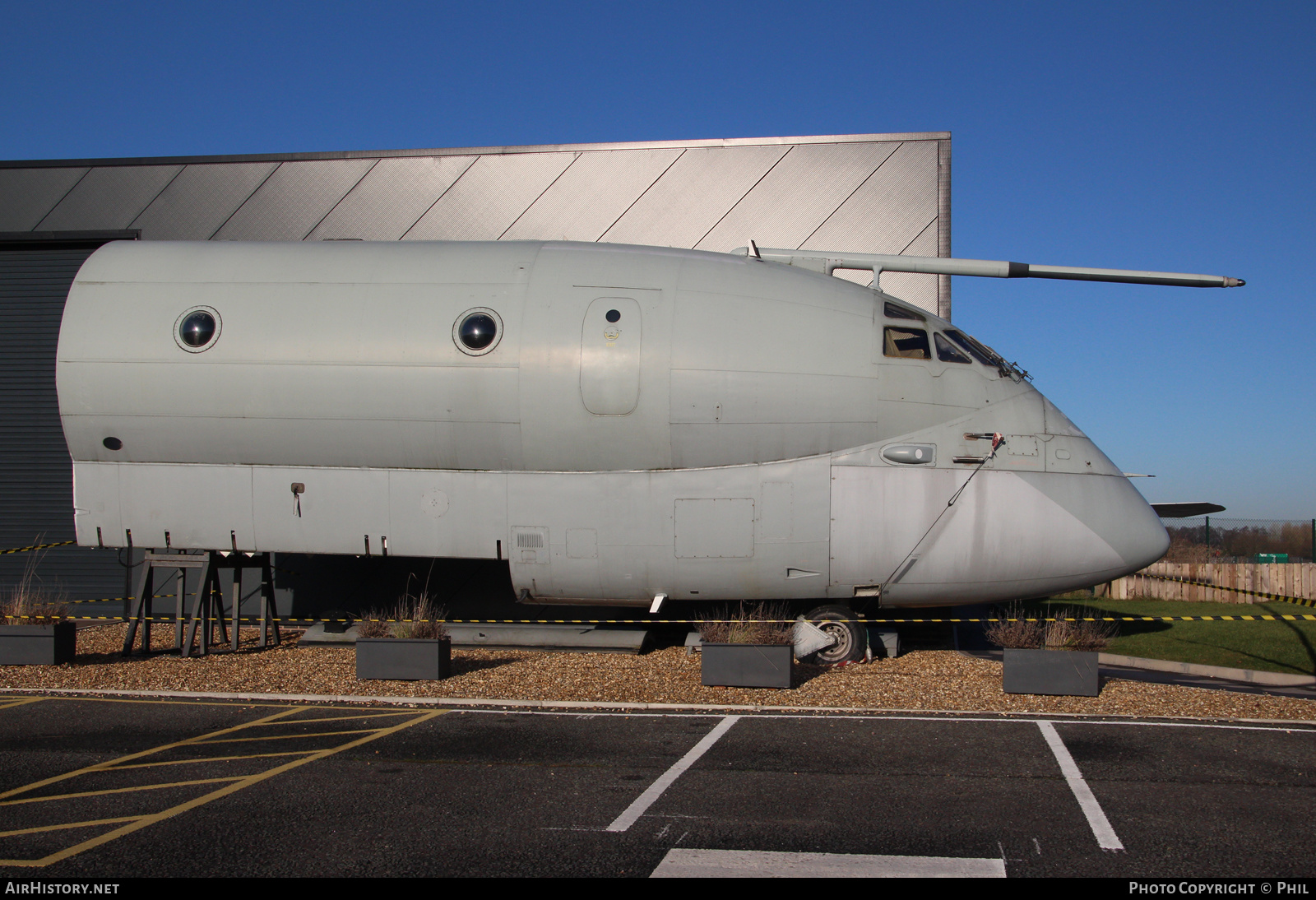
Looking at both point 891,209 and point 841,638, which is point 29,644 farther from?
point 891,209

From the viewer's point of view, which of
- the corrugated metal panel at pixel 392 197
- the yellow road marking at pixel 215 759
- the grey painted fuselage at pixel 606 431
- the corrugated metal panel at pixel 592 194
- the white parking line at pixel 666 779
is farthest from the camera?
the corrugated metal panel at pixel 392 197

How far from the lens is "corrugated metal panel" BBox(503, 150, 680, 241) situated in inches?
733

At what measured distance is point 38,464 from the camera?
19.0m

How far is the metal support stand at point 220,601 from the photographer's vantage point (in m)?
13.3

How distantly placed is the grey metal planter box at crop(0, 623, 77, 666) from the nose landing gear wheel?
1019 cm

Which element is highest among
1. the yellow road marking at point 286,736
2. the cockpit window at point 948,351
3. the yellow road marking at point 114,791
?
the cockpit window at point 948,351

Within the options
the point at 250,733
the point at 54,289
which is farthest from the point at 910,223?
the point at 54,289

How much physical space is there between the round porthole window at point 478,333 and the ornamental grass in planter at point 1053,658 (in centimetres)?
726

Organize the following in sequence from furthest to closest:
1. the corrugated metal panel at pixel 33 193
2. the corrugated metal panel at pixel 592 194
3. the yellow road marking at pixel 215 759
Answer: the corrugated metal panel at pixel 33 193, the corrugated metal panel at pixel 592 194, the yellow road marking at pixel 215 759

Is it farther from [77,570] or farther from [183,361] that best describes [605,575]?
[77,570]

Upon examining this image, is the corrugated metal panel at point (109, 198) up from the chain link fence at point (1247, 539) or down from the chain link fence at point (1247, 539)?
up

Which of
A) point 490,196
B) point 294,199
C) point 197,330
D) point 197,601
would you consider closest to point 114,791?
point 197,330

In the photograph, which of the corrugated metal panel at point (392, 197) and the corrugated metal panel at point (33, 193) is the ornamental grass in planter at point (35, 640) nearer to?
the corrugated metal panel at point (392, 197)

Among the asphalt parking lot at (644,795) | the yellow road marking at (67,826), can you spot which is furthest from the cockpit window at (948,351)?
the yellow road marking at (67,826)
